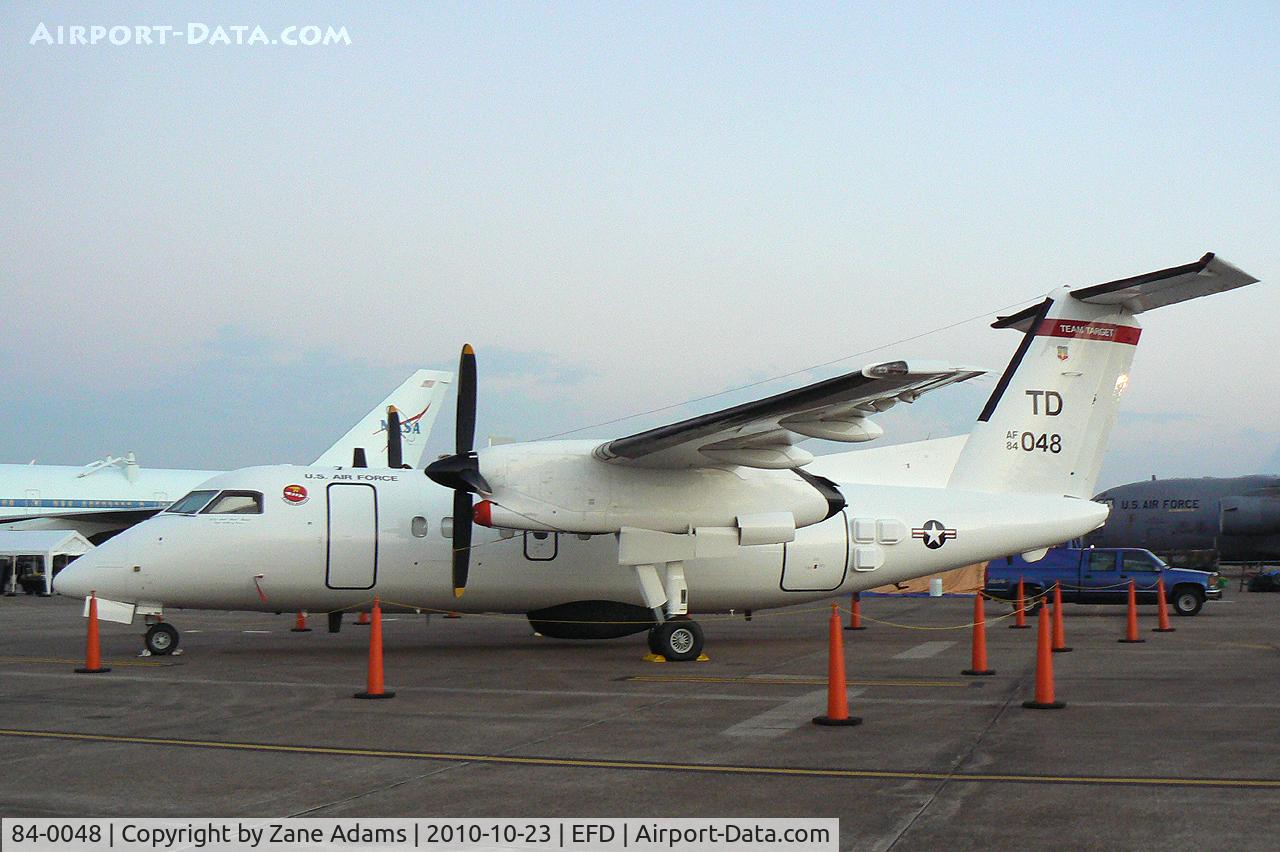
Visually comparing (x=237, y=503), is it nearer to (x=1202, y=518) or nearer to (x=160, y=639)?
(x=160, y=639)

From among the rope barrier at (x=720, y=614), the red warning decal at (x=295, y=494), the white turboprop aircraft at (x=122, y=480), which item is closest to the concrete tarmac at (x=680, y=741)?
the rope barrier at (x=720, y=614)

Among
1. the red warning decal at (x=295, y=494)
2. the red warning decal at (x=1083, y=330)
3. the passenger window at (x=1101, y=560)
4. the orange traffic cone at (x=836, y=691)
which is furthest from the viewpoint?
the passenger window at (x=1101, y=560)

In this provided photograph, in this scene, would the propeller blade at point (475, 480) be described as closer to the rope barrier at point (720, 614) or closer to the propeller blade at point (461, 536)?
the propeller blade at point (461, 536)

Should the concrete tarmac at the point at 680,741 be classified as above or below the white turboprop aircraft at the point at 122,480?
below

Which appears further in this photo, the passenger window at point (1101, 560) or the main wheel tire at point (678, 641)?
the passenger window at point (1101, 560)

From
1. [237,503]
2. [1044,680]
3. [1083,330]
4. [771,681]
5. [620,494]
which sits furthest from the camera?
[1083,330]

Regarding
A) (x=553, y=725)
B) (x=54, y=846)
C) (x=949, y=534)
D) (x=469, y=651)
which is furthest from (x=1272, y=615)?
(x=54, y=846)

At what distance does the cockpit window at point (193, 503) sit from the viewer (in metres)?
15.5

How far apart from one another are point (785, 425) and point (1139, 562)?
15746mm

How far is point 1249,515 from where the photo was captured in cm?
4241

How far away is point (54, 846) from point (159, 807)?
2.75ft

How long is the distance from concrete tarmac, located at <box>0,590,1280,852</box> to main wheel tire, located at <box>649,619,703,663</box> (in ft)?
1.18

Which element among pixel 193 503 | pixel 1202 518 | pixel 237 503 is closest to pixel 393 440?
pixel 237 503

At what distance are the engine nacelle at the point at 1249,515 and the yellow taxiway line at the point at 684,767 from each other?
40.1 m
